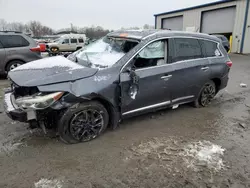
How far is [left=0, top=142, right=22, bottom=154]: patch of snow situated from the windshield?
168 cm

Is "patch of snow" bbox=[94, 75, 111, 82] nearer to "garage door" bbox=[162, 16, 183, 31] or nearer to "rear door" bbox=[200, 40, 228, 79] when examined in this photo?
"rear door" bbox=[200, 40, 228, 79]

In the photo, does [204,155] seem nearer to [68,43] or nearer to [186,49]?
[186,49]

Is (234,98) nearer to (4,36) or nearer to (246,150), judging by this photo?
(246,150)

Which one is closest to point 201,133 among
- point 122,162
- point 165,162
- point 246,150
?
point 246,150

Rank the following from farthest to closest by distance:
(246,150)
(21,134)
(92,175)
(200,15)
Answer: (200,15)
(21,134)
(246,150)
(92,175)

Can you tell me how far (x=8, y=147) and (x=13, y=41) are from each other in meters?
5.35

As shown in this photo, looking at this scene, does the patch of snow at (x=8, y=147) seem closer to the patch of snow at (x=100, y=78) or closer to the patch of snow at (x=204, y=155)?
the patch of snow at (x=100, y=78)

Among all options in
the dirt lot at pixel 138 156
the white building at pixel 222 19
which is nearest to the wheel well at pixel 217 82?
the dirt lot at pixel 138 156

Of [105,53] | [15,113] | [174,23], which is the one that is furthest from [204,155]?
[174,23]

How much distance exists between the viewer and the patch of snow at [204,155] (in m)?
2.80

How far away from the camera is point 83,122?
315cm

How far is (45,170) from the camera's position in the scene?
8.61ft

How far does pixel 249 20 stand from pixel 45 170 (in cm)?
2081

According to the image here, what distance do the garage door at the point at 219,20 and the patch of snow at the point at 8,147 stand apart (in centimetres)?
2169
